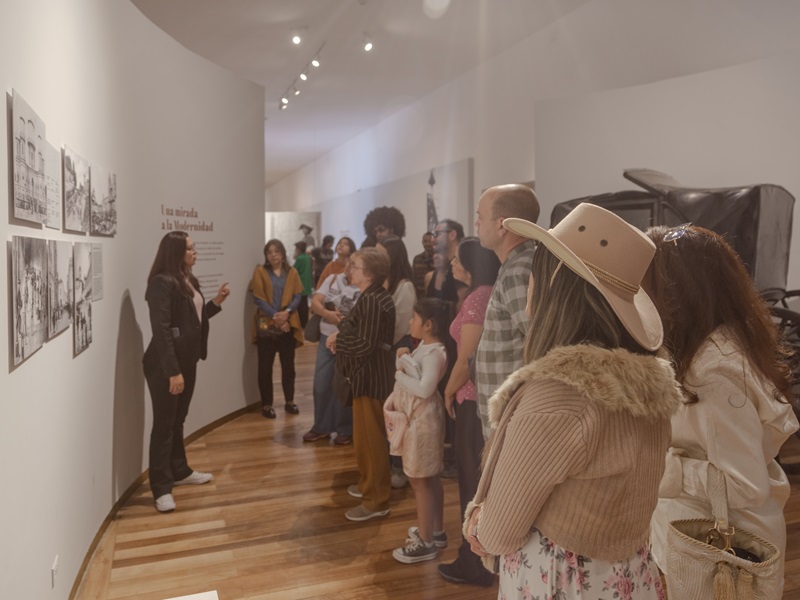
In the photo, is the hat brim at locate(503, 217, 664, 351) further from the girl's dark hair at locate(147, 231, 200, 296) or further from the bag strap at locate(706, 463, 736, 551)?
the girl's dark hair at locate(147, 231, 200, 296)

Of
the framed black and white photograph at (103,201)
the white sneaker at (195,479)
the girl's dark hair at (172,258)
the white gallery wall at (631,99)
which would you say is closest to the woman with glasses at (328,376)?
the white sneaker at (195,479)

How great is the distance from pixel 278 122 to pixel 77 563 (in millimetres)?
10426

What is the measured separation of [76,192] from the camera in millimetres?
3186

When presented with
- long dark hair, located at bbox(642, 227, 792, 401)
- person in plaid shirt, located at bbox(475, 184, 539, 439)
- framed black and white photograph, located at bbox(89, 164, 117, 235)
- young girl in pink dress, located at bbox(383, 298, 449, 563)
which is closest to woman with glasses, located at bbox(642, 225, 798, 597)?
long dark hair, located at bbox(642, 227, 792, 401)

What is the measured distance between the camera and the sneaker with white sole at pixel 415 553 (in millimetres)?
3580

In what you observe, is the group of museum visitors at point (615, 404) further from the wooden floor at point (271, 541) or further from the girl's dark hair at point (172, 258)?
the girl's dark hair at point (172, 258)

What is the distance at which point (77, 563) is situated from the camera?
3289 millimetres

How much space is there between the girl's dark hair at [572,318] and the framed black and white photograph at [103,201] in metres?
2.82

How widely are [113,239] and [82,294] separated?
36.3 inches

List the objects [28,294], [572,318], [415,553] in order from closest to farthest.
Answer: [572,318], [28,294], [415,553]

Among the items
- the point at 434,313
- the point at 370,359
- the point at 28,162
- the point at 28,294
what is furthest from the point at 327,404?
the point at 28,162

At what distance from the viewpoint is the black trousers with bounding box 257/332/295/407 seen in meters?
6.56

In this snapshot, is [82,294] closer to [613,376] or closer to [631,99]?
[613,376]

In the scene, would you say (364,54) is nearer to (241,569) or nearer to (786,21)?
(786,21)
